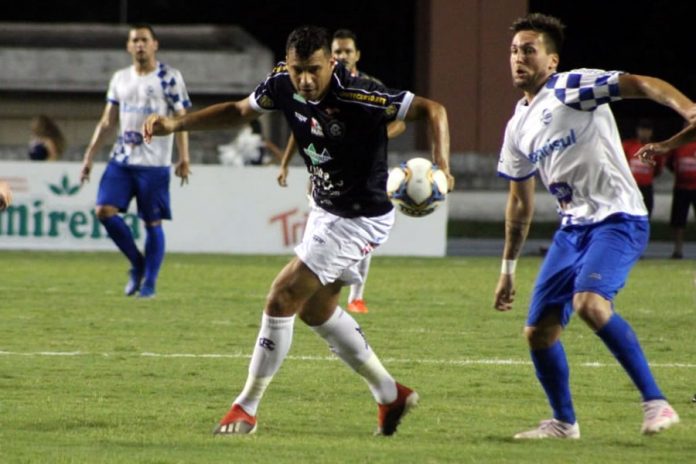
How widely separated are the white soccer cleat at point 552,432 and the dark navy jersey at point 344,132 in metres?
1.20

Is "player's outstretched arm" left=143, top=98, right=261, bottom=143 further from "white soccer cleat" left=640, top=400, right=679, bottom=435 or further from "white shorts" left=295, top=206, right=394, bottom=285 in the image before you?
"white soccer cleat" left=640, top=400, right=679, bottom=435

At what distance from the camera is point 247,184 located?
63.6ft

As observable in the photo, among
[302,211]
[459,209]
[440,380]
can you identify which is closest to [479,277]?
[302,211]

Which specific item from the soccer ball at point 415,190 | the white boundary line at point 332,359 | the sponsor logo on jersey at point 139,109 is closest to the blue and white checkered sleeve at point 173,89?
the sponsor logo on jersey at point 139,109

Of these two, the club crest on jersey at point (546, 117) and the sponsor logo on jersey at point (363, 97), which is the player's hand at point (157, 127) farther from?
the club crest on jersey at point (546, 117)

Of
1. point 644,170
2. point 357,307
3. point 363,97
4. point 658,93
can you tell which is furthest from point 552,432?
point 644,170

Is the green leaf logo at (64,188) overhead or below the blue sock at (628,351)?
below

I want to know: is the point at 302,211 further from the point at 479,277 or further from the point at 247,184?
the point at 479,277

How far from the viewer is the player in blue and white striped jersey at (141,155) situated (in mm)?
13445

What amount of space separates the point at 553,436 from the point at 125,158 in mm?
7456

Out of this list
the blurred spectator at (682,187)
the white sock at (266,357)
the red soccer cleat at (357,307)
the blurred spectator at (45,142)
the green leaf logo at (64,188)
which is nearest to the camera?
the white sock at (266,357)

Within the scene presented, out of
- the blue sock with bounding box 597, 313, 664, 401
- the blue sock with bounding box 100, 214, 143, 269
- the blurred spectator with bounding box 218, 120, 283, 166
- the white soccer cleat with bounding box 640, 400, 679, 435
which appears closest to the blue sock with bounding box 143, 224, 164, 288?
the blue sock with bounding box 100, 214, 143, 269

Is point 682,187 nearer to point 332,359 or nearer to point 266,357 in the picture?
point 332,359

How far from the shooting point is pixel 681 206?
808 inches
